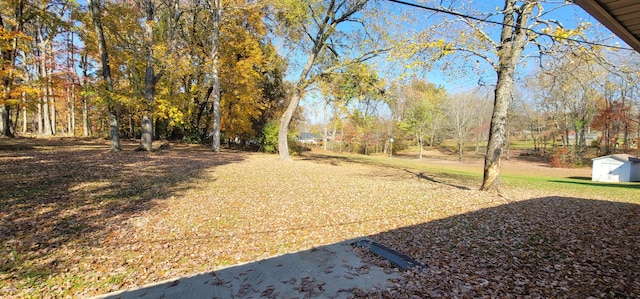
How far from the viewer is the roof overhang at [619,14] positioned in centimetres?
355

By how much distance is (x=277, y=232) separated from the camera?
5.63 m

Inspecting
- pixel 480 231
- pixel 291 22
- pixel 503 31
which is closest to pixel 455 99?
pixel 291 22

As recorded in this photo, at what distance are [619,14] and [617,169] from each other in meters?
24.8

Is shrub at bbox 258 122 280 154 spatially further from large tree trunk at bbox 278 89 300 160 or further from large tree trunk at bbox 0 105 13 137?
large tree trunk at bbox 0 105 13 137

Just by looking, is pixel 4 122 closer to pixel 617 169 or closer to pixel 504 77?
pixel 504 77

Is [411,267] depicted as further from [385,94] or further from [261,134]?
[261,134]

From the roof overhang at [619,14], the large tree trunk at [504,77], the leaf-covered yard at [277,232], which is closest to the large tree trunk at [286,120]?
the leaf-covered yard at [277,232]

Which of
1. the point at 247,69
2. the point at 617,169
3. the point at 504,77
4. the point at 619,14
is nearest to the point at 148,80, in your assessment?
the point at 247,69

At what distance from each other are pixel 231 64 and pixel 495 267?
2135cm

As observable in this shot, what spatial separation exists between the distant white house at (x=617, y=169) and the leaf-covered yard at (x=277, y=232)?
60.6 feet

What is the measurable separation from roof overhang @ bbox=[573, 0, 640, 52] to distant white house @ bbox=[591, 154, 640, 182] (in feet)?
77.8

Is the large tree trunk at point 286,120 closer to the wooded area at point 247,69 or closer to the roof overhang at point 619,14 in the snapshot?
the wooded area at point 247,69

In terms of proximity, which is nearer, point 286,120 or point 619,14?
point 619,14

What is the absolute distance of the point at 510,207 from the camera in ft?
24.5
